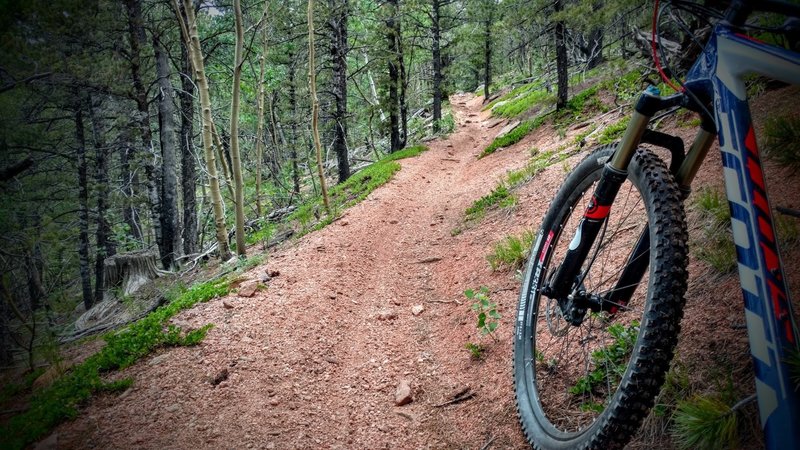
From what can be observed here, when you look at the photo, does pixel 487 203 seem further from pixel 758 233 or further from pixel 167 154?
pixel 167 154

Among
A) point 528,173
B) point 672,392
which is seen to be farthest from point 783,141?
point 528,173

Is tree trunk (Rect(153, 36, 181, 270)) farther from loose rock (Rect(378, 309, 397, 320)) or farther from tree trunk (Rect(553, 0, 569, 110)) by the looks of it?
tree trunk (Rect(553, 0, 569, 110))

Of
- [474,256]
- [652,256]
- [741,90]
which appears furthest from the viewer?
[474,256]

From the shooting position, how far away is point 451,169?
1502 centimetres

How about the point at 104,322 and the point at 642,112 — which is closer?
the point at 642,112

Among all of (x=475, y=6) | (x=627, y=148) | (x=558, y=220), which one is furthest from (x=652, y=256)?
(x=475, y=6)

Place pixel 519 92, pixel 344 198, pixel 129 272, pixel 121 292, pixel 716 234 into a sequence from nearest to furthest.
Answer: pixel 716 234, pixel 121 292, pixel 129 272, pixel 344 198, pixel 519 92

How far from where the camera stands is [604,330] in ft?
9.75

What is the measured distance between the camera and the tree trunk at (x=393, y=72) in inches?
648

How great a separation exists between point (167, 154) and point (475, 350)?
11718 mm

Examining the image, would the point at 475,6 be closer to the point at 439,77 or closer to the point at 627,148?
the point at 439,77

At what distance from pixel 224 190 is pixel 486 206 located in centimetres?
2570

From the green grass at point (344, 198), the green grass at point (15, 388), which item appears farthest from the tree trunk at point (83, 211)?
the green grass at point (15, 388)

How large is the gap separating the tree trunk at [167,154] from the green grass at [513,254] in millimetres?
10389
